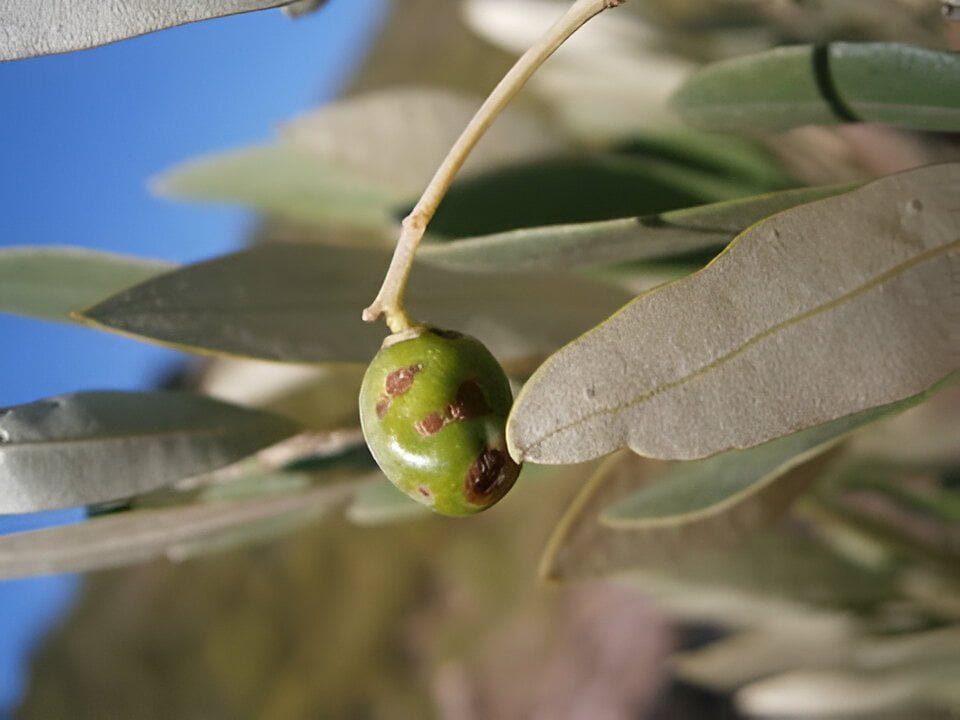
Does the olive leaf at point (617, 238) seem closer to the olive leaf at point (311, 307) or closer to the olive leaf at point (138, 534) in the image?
the olive leaf at point (311, 307)

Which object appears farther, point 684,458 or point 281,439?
point 281,439

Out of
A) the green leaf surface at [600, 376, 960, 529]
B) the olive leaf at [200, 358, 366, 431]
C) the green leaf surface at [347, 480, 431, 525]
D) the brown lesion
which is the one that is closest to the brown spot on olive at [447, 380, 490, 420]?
the brown lesion

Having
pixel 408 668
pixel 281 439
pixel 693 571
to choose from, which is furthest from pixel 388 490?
pixel 408 668

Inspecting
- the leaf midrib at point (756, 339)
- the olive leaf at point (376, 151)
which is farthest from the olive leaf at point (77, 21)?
the olive leaf at point (376, 151)

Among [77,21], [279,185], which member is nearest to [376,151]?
[279,185]

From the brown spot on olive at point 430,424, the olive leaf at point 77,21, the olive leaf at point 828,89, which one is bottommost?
the brown spot on olive at point 430,424

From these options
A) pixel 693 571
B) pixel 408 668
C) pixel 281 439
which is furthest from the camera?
pixel 408 668

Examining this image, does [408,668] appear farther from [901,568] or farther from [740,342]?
[740,342]
